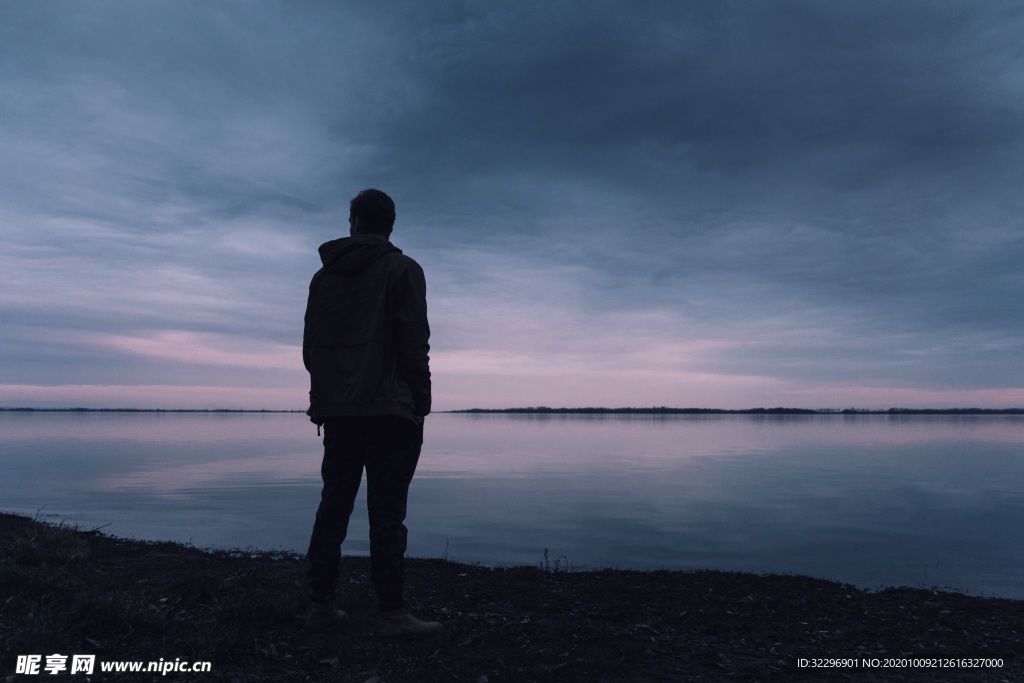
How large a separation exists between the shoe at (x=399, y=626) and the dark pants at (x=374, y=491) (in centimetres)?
7

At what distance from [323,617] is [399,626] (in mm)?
647

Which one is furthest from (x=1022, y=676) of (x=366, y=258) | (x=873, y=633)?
(x=366, y=258)

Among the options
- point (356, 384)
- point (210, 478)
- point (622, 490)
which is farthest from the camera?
point (210, 478)

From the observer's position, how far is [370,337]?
199 inches

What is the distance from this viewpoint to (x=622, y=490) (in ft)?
73.3

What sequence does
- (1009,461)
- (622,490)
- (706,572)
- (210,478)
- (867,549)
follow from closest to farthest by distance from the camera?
(706,572) → (867,549) → (622,490) → (210,478) → (1009,461)

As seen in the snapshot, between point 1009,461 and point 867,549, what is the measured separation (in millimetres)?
31426

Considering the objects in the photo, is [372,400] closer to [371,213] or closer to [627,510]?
[371,213]

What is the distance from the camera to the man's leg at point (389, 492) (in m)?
5.07

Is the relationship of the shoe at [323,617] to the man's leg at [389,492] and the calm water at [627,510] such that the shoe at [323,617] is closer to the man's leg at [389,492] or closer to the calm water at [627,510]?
the man's leg at [389,492]

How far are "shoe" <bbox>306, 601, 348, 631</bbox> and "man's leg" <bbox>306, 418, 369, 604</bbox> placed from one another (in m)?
0.11

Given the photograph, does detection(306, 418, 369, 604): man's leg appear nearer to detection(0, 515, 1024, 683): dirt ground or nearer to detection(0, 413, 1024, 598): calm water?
detection(0, 515, 1024, 683): dirt ground

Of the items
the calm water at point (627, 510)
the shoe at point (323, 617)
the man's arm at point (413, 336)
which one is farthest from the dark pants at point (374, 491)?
the calm water at point (627, 510)

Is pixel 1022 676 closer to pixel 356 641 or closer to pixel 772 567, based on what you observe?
pixel 356 641
